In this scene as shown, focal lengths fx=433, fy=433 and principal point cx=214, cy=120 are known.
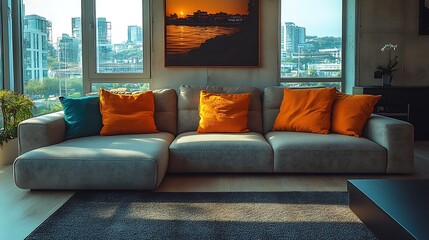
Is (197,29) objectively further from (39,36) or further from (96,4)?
(39,36)

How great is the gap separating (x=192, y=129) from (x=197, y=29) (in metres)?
1.38

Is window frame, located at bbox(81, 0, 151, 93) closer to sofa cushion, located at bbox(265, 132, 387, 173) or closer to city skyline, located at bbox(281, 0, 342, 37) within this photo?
city skyline, located at bbox(281, 0, 342, 37)

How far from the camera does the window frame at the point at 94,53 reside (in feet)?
17.1

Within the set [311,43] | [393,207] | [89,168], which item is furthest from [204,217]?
[311,43]

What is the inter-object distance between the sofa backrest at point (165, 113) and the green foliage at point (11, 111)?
4.23 ft

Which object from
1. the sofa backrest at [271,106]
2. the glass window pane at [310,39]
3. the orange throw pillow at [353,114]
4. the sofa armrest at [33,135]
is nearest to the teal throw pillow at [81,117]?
the sofa armrest at [33,135]

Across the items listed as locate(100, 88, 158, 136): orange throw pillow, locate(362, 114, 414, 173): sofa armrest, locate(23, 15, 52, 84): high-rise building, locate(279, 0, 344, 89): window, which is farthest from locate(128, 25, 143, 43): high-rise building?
locate(362, 114, 414, 173): sofa armrest

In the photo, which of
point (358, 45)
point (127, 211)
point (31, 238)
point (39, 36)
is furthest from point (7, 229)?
point (358, 45)

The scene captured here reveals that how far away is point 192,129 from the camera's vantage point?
4488mm

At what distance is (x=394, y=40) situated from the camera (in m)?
5.61

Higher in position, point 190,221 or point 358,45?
point 358,45

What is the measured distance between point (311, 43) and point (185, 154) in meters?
2.79

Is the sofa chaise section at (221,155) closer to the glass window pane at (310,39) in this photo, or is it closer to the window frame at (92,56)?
the window frame at (92,56)

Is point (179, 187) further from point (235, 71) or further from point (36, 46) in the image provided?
point (36, 46)
